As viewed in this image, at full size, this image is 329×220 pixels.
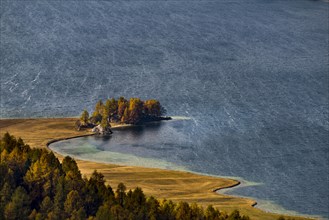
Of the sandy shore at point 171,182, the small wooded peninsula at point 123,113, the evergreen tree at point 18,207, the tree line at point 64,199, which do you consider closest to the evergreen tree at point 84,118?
the small wooded peninsula at point 123,113

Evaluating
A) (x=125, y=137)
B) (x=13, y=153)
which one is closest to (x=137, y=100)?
(x=125, y=137)

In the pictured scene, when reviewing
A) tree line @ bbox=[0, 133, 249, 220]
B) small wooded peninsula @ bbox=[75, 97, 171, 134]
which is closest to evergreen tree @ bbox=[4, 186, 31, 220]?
tree line @ bbox=[0, 133, 249, 220]

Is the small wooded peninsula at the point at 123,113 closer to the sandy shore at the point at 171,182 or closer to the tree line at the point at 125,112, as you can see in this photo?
the tree line at the point at 125,112

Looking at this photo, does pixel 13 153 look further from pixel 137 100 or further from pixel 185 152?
pixel 137 100

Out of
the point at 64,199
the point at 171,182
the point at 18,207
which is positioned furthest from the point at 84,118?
the point at 18,207

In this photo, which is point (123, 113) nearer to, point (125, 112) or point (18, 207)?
point (125, 112)

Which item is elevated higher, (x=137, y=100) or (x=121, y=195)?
(x=137, y=100)

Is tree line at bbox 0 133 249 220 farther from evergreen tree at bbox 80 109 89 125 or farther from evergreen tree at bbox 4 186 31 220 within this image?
evergreen tree at bbox 80 109 89 125
